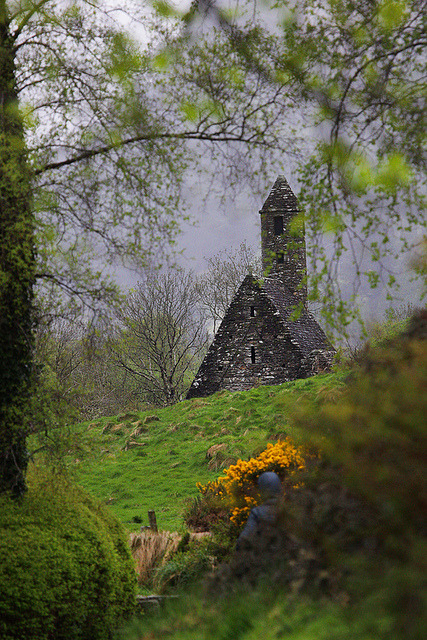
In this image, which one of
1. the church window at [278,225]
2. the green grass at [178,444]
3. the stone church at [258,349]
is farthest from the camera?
the church window at [278,225]

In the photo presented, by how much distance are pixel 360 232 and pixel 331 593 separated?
4819 mm

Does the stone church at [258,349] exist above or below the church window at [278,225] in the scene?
below

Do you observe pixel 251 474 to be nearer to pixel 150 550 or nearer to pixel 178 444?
pixel 150 550

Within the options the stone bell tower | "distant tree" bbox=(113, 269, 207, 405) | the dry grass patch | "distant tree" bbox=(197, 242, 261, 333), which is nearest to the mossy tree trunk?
the dry grass patch

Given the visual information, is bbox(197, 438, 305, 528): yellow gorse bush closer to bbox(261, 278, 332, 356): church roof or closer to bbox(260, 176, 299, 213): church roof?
bbox(261, 278, 332, 356): church roof

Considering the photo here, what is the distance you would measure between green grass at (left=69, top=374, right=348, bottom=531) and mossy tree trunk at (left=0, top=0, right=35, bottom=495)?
5319mm

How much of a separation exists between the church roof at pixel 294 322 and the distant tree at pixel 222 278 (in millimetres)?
13281

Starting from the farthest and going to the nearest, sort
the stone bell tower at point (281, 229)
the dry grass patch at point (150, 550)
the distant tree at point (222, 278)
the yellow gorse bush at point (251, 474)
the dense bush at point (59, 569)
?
1. the distant tree at point (222, 278)
2. the stone bell tower at point (281, 229)
3. the dry grass patch at point (150, 550)
4. the yellow gorse bush at point (251, 474)
5. the dense bush at point (59, 569)

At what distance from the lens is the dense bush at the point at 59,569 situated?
5922mm

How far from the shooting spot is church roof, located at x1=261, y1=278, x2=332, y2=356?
27.3m

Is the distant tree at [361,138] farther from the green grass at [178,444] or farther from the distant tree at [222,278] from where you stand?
the distant tree at [222,278]

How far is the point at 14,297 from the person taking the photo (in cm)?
738

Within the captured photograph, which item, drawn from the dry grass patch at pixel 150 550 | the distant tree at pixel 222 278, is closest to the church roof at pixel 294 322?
the distant tree at pixel 222 278

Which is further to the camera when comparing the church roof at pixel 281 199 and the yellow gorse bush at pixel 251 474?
the church roof at pixel 281 199
